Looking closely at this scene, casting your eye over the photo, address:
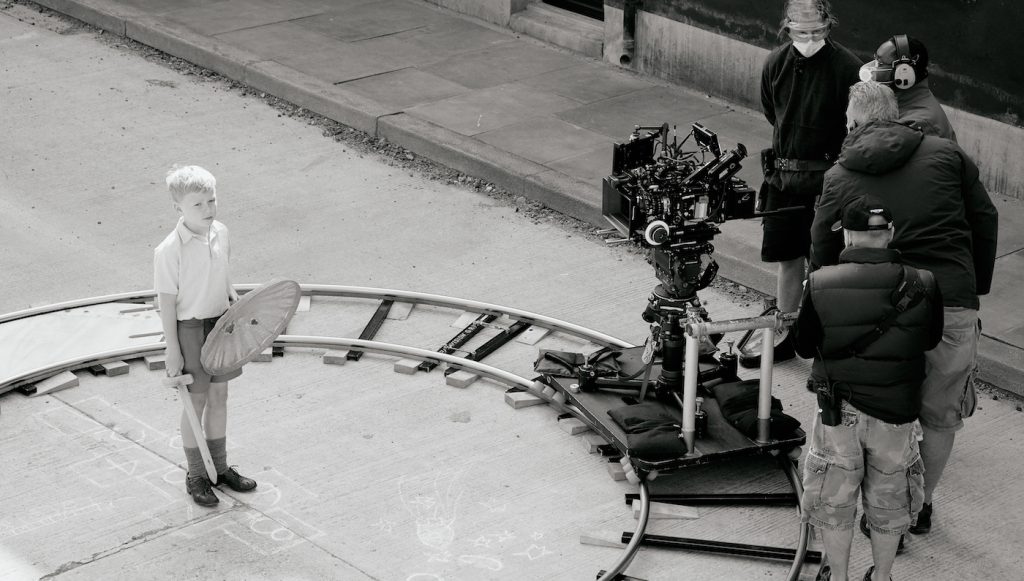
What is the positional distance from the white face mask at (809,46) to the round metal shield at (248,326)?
3.09 m

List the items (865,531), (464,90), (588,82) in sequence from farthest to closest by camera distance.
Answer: (588,82) < (464,90) < (865,531)

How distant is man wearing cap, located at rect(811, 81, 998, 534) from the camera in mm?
5863

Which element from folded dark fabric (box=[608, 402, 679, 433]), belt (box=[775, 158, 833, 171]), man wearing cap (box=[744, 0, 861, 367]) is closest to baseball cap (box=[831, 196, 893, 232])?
folded dark fabric (box=[608, 402, 679, 433])

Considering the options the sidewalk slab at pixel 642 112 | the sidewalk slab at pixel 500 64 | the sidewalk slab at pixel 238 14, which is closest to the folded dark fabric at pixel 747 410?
the sidewalk slab at pixel 642 112

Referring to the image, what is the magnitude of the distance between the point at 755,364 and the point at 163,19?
8734 millimetres

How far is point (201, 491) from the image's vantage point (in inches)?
252

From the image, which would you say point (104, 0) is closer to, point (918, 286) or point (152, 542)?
point (152, 542)

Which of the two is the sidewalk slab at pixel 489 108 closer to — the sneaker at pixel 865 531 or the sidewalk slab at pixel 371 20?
the sidewalk slab at pixel 371 20

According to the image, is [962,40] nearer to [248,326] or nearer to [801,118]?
[801,118]

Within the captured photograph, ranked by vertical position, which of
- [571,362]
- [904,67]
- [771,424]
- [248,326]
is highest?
[904,67]

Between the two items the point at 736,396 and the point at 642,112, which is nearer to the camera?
the point at 736,396

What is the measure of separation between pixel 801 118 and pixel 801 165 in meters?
0.26

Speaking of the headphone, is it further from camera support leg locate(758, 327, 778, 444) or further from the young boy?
the young boy

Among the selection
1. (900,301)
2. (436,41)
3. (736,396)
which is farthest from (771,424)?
(436,41)
